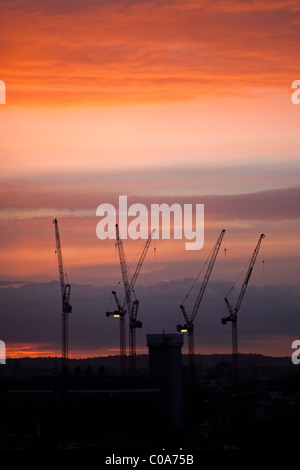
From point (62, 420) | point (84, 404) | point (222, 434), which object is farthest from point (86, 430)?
point (84, 404)

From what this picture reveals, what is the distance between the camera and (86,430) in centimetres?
15650
